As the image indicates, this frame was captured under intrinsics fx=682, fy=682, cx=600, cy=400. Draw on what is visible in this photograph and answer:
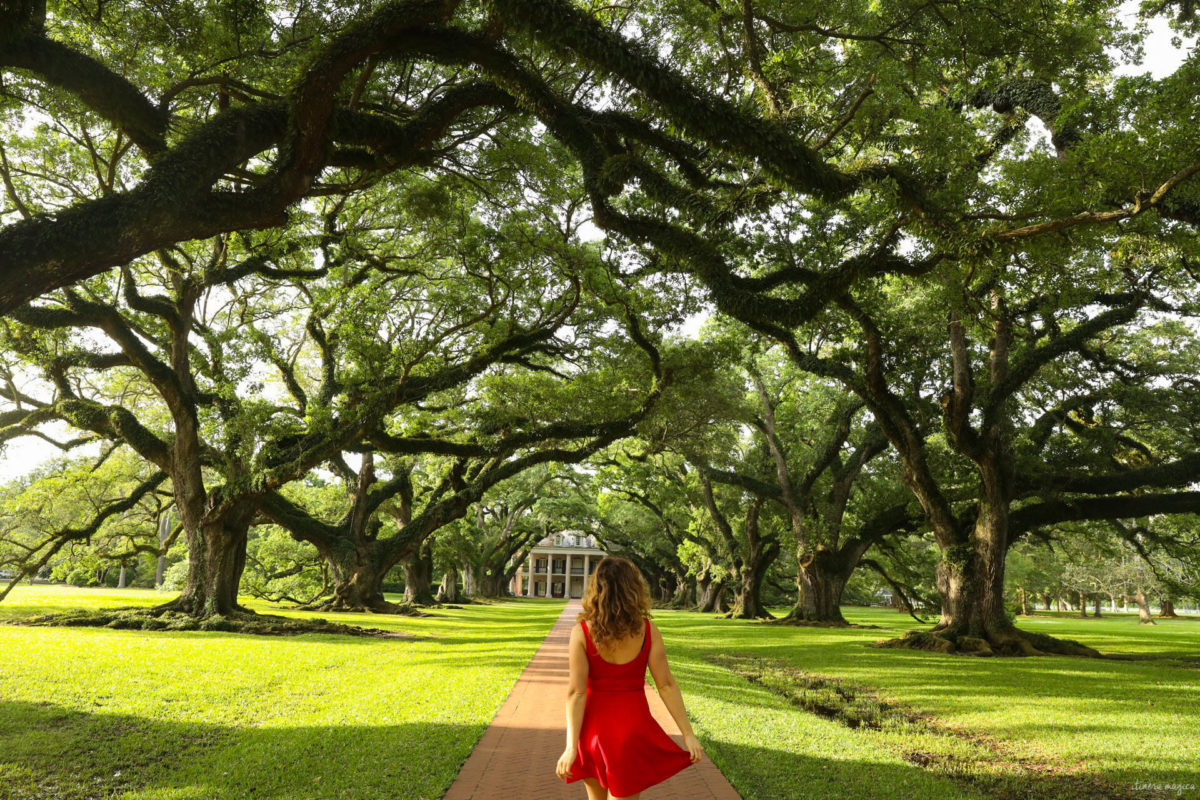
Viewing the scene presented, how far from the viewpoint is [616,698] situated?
305 cm

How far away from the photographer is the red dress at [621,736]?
9.50 ft

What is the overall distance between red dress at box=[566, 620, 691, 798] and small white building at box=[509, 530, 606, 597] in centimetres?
7494

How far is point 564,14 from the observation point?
485cm

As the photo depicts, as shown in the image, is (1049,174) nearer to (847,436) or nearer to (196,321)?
(847,436)

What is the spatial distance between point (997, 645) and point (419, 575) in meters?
23.8

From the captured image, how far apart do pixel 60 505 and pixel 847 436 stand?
22.5m

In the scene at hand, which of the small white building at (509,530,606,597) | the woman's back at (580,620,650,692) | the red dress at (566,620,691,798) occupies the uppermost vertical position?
the woman's back at (580,620,650,692)

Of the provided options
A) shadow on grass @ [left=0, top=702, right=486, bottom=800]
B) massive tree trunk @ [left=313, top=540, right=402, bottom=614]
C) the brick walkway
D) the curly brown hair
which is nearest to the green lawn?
shadow on grass @ [left=0, top=702, right=486, bottom=800]

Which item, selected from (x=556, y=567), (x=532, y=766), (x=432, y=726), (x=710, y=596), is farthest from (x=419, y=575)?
(x=556, y=567)

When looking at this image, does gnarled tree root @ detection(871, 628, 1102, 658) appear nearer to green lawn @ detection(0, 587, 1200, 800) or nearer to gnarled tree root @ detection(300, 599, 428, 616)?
green lawn @ detection(0, 587, 1200, 800)

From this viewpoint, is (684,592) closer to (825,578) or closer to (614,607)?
(825,578)

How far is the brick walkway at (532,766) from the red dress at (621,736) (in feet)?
6.35

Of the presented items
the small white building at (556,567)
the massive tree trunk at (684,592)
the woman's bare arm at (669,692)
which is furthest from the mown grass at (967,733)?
the small white building at (556,567)

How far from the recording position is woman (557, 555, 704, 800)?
293 cm
